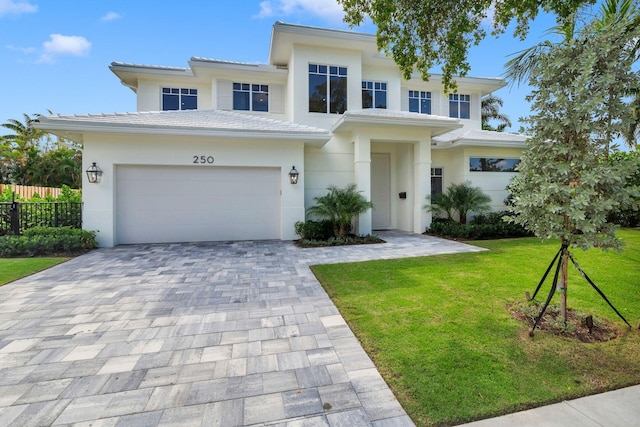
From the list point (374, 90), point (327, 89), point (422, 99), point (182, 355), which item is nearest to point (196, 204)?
point (327, 89)

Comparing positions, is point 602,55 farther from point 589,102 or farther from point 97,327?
point 97,327

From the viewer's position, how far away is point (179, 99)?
13039 mm

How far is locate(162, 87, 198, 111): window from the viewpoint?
12.9 meters

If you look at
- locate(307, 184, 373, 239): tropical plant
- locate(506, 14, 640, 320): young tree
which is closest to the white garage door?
locate(307, 184, 373, 239): tropical plant

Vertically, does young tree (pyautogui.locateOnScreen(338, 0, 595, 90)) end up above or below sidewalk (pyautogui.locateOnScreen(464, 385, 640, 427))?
above

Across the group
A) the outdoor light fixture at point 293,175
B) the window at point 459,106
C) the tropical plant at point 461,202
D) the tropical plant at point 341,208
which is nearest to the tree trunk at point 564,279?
the tropical plant at point 341,208

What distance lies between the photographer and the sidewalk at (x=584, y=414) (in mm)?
2004

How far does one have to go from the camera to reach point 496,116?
25.2 m

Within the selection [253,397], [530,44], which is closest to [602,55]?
[253,397]

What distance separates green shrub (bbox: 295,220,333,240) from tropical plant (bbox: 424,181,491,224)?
3994mm

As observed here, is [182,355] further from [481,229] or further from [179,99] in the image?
[179,99]

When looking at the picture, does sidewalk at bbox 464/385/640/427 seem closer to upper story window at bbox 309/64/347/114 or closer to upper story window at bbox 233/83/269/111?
upper story window at bbox 309/64/347/114

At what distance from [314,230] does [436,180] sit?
6.91 meters

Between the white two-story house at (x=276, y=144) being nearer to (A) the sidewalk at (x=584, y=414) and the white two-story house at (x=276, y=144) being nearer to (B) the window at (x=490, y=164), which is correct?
(B) the window at (x=490, y=164)
